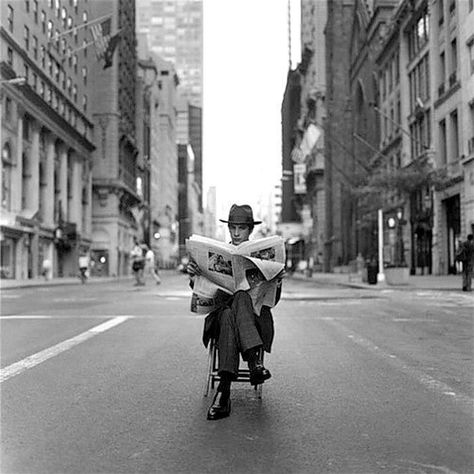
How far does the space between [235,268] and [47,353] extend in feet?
14.0

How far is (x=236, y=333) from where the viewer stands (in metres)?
4.96

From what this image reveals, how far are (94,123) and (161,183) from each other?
65.5m

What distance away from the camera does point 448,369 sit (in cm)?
714

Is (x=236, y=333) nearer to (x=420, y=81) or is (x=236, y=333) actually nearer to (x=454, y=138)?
(x=454, y=138)

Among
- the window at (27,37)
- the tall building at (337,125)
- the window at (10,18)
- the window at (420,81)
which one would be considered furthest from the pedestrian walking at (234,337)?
the tall building at (337,125)

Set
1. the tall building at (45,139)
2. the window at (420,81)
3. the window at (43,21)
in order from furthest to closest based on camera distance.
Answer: the window at (43,21) < the tall building at (45,139) < the window at (420,81)

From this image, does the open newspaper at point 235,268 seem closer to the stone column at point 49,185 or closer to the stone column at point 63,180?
the stone column at point 49,185

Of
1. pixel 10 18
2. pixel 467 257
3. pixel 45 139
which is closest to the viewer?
pixel 467 257

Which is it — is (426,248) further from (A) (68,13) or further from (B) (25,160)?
(A) (68,13)

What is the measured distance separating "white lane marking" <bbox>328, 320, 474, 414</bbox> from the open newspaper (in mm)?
1852

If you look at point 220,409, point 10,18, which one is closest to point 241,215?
point 220,409

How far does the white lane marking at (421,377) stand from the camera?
559 cm

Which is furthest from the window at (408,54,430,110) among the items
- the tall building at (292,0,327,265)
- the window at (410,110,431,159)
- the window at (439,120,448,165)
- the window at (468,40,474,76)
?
the tall building at (292,0,327,265)

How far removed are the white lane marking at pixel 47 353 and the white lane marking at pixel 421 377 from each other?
3947 millimetres
